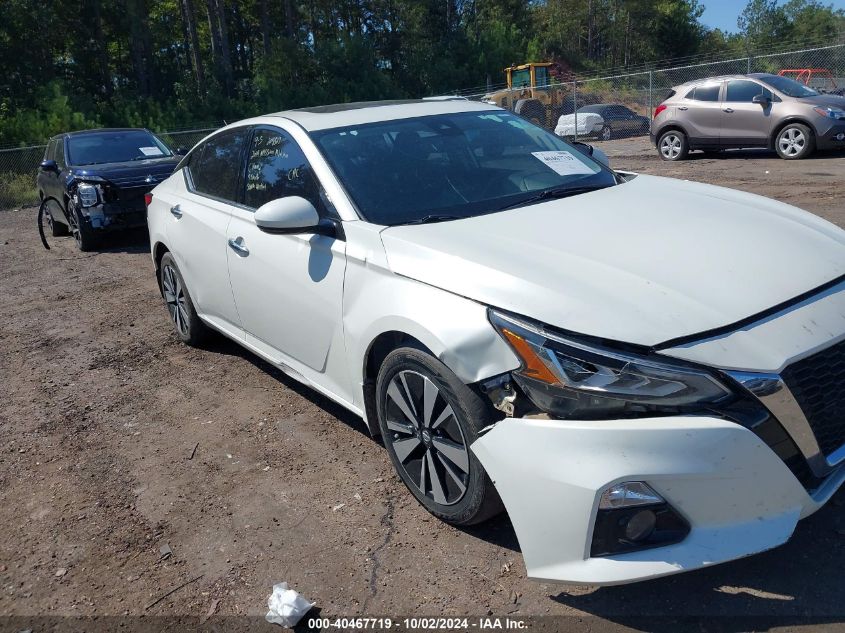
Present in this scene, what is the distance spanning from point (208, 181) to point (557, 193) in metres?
2.42

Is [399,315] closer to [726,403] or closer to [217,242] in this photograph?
[726,403]

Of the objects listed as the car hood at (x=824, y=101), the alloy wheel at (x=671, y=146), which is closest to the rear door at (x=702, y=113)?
the alloy wheel at (x=671, y=146)

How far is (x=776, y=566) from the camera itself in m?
2.62

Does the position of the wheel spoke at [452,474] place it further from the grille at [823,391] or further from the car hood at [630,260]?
the grille at [823,391]

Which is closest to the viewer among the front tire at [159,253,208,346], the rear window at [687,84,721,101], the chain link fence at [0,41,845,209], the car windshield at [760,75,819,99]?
the front tire at [159,253,208,346]

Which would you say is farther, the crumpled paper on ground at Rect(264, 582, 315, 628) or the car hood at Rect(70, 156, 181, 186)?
the car hood at Rect(70, 156, 181, 186)

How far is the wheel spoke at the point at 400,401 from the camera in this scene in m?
3.03

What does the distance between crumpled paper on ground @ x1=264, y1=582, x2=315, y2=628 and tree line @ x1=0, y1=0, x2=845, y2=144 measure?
25367 mm

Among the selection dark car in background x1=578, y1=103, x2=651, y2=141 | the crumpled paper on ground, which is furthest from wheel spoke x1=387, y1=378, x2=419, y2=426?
dark car in background x1=578, y1=103, x2=651, y2=141

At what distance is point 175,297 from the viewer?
18.1 ft

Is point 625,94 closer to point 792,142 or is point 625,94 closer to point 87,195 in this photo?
point 792,142

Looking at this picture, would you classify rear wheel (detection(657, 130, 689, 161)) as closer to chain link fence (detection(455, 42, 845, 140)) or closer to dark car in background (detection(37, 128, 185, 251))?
chain link fence (detection(455, 42, 845, 140))

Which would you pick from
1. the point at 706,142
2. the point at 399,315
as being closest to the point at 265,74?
the point at 706,142

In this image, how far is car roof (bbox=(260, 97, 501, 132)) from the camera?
407 cm
